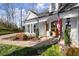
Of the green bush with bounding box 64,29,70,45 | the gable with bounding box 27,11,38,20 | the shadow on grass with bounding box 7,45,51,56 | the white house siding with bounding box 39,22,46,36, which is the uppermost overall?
the gable with bounding box 27,11,38,20

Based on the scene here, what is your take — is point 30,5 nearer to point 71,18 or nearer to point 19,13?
point 19,13

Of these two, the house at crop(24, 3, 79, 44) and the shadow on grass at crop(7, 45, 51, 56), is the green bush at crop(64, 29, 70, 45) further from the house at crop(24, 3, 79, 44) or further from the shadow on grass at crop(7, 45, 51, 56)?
the shadow on grass at crop(7, 45, 51, 56)

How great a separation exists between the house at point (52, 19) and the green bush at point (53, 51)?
0.58 ft

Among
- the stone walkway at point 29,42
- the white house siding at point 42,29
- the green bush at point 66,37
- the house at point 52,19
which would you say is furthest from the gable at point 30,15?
the green bush at point 66,37


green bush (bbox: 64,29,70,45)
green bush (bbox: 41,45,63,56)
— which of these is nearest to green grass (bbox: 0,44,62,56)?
green bush (bbox: 41,45,63,56)

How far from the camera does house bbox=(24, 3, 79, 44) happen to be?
313 centimetres

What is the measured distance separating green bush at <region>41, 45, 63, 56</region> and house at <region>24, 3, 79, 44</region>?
0.58ft

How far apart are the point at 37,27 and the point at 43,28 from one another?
78mm

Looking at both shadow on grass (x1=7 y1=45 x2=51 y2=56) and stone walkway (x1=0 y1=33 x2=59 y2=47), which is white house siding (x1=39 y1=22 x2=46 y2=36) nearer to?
stone walkway (x1=0 y1=33 x2=59 y2=47)

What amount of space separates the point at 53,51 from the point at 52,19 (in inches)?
15.8

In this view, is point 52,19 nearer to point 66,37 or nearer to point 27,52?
point 66,37

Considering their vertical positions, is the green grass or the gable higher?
the gable

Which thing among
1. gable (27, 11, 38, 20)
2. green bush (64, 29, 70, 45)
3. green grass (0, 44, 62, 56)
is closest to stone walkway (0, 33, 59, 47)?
green grass (0, 44, 62, 56)

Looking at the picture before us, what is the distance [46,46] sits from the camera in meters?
3.20
